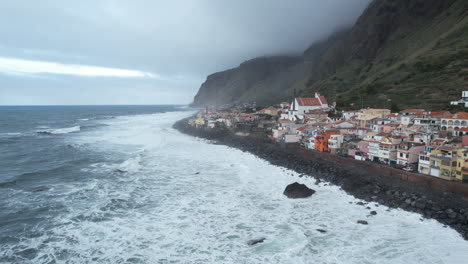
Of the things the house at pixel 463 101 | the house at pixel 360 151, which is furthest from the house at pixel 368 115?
the house at pixel 360 151

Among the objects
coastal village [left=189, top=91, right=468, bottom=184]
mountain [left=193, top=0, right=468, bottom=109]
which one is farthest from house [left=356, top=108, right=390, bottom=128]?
mountain [left=193, top=0, right=468, bottom=109]

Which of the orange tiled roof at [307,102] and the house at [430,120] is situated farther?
the orange tiled roof at [307,102]

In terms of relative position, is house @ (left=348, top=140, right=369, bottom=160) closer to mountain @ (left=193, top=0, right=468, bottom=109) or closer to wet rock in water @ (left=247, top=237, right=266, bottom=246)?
wet rock in water @ (left=247, top=237, right=266, bottom=246)

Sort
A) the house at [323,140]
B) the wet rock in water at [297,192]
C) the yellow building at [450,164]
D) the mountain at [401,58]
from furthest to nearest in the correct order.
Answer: the mountain at [401,58] < the house at [323,140] < the wet rock in water at [297,192] < the yellow building at [450,164]

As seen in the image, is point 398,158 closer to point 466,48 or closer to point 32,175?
point 32,175

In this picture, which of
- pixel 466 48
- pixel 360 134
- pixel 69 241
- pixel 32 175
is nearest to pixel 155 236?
pixel 69 241

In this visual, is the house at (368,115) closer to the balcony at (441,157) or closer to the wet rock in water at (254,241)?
the balcony at (441,157)

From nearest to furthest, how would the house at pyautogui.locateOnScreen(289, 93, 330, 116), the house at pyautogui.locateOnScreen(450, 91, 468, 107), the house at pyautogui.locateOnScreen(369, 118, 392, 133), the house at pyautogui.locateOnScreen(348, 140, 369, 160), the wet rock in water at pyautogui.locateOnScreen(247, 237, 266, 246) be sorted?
the wet rock in water at pyautogui.locateOnScreen(247, 237, 266, 246) < the house at pyautogui.locateOnScreen(348, 140, 369, 160) < the house at pyautogui.locateOnScreen(369, 118, 392, 133) < the house at pyautogui.locateOnScreen(450, 91, 468, 107) < the house at pyautogui.locateOnScreen(289, 93, 330, 116)

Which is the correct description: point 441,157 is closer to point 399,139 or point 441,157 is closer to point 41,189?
point 399,139
